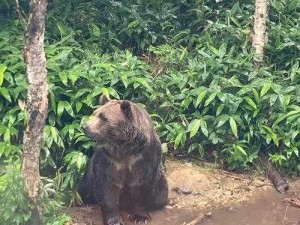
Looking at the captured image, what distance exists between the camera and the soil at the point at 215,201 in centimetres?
679

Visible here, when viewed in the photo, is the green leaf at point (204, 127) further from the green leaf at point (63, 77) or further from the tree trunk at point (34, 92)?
the tree trunk at point (34, 92)

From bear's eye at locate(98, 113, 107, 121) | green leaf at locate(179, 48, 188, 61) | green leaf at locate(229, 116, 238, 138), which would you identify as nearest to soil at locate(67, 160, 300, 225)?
green leaf at locate(229, 116, 238, 138)

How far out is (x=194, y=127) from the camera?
24.7ft

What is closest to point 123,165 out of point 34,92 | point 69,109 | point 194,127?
point 69,109

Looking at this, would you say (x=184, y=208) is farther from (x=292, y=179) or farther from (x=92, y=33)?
(x=92, y=33)

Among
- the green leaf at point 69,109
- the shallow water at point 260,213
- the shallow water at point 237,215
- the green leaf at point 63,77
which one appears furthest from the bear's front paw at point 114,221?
the green leaf at point 63,77

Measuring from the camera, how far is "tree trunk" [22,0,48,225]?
5.30 metres

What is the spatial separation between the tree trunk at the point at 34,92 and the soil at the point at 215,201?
3.64 feet

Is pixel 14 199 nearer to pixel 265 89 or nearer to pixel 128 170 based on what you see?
pixel 128 170

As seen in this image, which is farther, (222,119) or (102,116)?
(222,119)

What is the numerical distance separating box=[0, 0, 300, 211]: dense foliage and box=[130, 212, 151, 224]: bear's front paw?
62 centimetres

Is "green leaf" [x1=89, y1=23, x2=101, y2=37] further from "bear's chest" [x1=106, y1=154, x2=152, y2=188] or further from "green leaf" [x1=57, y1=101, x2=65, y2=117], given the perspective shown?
"bear's chest" [x1=106, y1=154, x2=152, y2=188]

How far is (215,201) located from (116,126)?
1629 mm

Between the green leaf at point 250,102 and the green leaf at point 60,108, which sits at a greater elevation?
the green leaf at point 250,102
